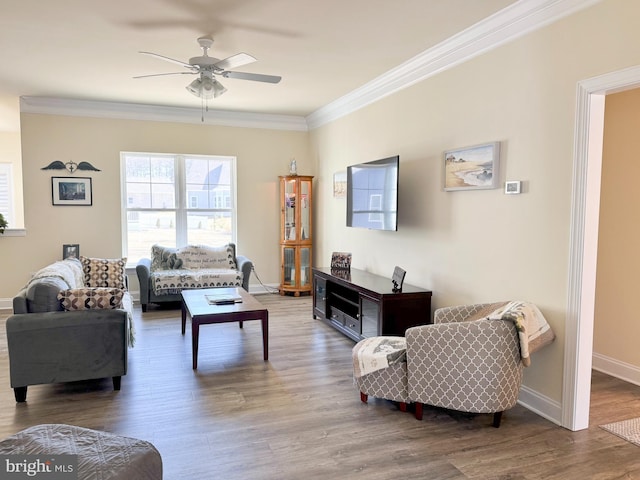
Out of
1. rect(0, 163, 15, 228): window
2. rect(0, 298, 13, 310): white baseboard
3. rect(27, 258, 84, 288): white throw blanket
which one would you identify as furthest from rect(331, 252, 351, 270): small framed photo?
rect(0, 163, 15, 228): window

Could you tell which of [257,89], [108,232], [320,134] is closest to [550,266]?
[257,89]

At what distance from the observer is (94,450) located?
1693 mm

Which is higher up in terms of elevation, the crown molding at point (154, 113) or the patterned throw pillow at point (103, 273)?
the crown molding at point (154, 113)

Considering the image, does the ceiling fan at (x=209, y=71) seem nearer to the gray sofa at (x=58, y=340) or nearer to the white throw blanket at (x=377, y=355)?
the gray sofa at (x=58, y=340)

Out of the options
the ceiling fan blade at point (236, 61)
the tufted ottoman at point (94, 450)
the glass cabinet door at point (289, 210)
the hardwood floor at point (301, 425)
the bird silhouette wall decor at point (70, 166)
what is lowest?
the hardwood floor at point (301, 425)

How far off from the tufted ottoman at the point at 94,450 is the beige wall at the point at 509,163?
2.50m

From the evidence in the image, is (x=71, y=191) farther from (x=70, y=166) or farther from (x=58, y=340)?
(x=58, y=340)

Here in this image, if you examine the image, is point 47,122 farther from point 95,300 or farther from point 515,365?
point 515,365

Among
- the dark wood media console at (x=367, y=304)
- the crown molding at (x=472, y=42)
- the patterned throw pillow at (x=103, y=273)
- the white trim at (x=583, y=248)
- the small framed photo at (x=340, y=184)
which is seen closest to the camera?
the white trim at (x=583, y=248)

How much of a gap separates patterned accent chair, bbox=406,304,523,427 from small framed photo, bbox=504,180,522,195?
3.18ft

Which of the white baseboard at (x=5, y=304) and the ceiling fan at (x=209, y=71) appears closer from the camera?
the ceiling fan at (x=209, y=71)

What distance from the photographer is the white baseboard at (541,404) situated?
9.48ft

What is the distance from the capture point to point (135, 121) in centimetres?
639

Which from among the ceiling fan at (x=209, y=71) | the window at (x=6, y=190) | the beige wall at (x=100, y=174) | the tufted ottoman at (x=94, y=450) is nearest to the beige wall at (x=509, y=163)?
the ceiling fan at (x=209, y=71)
